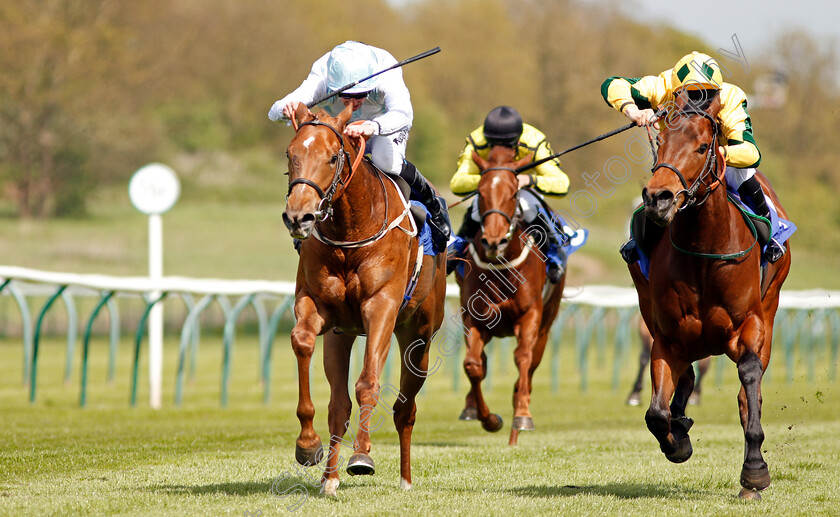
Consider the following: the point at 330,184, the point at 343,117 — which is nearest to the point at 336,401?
the point at 330,184

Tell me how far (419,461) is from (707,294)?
223 centimetres

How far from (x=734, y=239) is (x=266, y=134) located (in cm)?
3836

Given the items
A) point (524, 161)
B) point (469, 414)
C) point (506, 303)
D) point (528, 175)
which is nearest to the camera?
point (524, 161)

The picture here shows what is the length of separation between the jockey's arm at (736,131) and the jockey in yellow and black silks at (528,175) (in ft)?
8.63

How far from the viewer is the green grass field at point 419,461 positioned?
4.90 metres

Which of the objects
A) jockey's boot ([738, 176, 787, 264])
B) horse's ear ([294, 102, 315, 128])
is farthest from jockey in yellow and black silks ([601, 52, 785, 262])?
horse's ear ([294, 102, 315, 128])

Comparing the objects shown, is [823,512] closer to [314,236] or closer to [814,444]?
[314,236]

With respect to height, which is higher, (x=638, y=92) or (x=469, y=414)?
(x=638, y=92)

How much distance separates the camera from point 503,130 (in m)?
8.05

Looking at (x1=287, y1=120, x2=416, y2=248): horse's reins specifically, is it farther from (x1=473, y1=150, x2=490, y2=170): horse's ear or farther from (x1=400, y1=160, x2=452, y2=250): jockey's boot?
(x1=473, y1=150, x2=490, y2=170): horse's ear

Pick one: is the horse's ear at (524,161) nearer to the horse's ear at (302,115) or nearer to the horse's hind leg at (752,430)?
the horse's hind leg at (752,430)

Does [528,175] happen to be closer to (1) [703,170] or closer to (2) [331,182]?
(1) [703,170]

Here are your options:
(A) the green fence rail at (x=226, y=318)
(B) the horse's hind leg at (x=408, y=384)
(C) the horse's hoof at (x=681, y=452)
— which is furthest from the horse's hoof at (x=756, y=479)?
(A) the green fence rail at (x=226, y=318)

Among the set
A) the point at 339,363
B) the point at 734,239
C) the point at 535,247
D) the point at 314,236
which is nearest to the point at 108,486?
the point at 339,363
